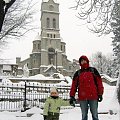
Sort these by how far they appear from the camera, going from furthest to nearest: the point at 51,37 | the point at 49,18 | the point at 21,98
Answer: the point at 49,18
the point at 51,37
the point at 21,98

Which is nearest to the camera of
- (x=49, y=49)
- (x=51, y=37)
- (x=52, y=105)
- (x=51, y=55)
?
(x=52, y=105)

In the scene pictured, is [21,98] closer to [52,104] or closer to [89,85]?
[52,104]

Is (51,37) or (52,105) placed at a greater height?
(51,37)

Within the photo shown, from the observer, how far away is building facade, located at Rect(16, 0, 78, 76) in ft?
272

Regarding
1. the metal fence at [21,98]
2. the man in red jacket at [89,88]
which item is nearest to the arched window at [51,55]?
the metal fence at [21,98]

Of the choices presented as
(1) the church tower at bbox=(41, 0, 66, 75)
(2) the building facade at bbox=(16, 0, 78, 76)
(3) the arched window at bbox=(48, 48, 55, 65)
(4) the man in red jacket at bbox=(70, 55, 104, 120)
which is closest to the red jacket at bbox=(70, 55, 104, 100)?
(4) the man in red jacket at bbox=(70, 55, 104, 120)

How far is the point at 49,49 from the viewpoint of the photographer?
84.8 m

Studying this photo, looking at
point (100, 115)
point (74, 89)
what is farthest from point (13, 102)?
point (74, 89)

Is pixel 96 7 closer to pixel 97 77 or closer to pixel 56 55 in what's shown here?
pixel 97 77

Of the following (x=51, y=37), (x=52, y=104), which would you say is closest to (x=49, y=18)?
(x=51, y=37)

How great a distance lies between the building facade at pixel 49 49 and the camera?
82.8m

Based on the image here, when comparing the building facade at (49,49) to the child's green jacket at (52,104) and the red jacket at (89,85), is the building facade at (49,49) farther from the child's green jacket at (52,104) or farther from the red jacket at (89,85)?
the red jacket at (89,85)

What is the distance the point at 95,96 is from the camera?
5898mm

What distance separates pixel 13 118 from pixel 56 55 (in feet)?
240
